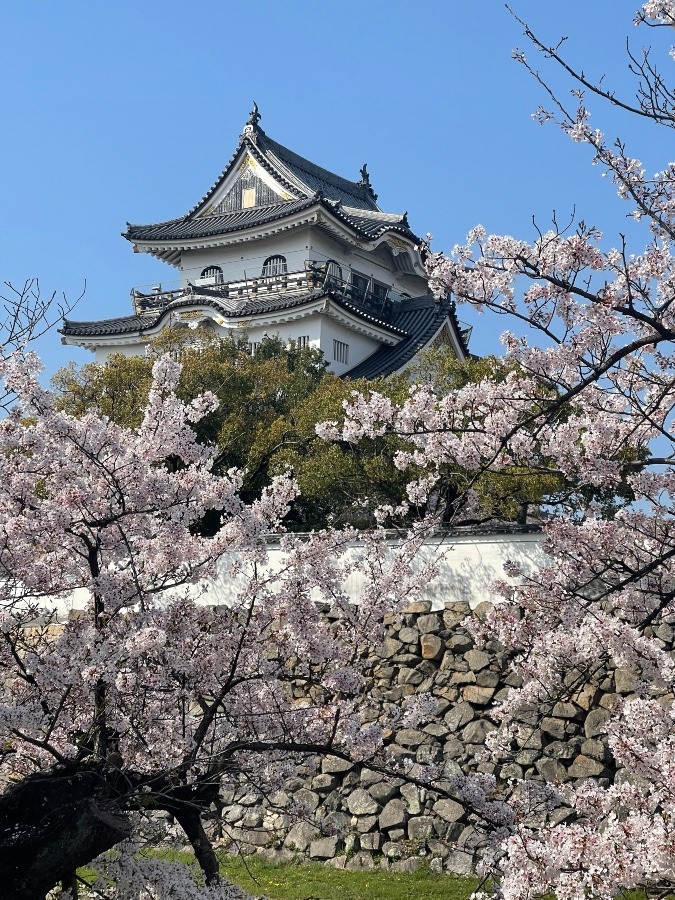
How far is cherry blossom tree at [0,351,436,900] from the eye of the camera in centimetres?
509

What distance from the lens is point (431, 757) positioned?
10.7 meters

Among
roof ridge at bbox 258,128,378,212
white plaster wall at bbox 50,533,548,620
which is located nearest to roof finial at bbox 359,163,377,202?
roof ridge at bbox 258,128,378,212

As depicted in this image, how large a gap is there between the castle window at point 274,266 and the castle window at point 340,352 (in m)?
3.31

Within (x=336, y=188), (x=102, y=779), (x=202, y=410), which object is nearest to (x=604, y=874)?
(x=102, y=779)

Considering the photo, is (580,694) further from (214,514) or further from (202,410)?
(214,514)

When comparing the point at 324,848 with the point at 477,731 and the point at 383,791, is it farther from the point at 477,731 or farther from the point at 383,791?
the point at 477,731

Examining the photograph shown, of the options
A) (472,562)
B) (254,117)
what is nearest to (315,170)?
(254,117)

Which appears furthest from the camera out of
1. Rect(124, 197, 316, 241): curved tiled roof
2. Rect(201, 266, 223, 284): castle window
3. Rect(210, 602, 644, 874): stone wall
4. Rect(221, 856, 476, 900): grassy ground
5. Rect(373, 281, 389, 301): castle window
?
Rect(201, 266, 223, 284): castle window

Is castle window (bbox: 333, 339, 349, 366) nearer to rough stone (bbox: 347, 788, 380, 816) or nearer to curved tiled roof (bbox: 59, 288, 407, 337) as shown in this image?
curved tiled roof (bbox: 59, 288, 407, 337)

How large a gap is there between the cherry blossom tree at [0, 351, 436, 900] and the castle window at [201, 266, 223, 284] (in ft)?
77.4

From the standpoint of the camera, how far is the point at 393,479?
14.6 metres

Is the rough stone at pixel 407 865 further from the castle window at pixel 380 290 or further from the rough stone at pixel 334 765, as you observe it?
the castle window at pixel 380 290

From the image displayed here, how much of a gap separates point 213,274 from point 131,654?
25219mm

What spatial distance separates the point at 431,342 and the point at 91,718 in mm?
21877
